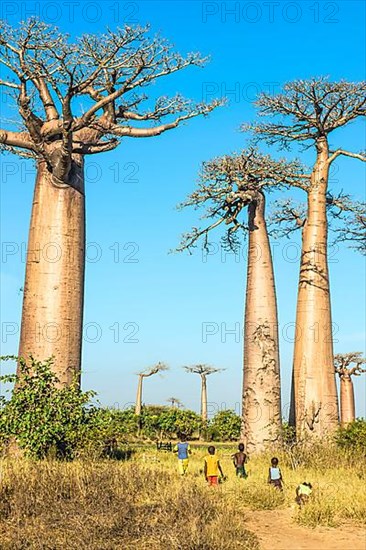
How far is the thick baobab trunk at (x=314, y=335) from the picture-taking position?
11.6 meters

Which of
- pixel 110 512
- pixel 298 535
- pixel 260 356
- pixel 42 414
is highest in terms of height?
pixel 260 356

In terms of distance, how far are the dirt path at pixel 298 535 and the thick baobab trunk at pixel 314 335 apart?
5.24 meters

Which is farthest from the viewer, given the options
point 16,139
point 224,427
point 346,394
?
point 346,394

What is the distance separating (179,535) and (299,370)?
23.7 feet

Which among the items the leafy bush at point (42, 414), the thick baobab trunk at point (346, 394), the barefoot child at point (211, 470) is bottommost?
the barefoot child at point (211, 470)

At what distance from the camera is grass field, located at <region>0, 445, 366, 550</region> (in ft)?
16.4

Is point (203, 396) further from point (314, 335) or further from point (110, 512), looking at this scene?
point (110, 512)

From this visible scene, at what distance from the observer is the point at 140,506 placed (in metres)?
6.04

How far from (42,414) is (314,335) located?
5242 millimetres

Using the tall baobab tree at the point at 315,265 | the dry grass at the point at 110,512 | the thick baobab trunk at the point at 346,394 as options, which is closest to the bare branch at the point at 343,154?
the tall baobab tree at the point at 315,265

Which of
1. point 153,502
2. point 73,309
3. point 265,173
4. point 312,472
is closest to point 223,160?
point 265,173

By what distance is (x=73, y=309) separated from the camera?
9.46 m

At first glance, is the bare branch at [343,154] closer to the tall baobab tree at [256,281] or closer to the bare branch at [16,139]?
the tall baobab tree at [256,281]

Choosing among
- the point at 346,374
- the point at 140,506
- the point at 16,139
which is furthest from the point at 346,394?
the point at 140,506
